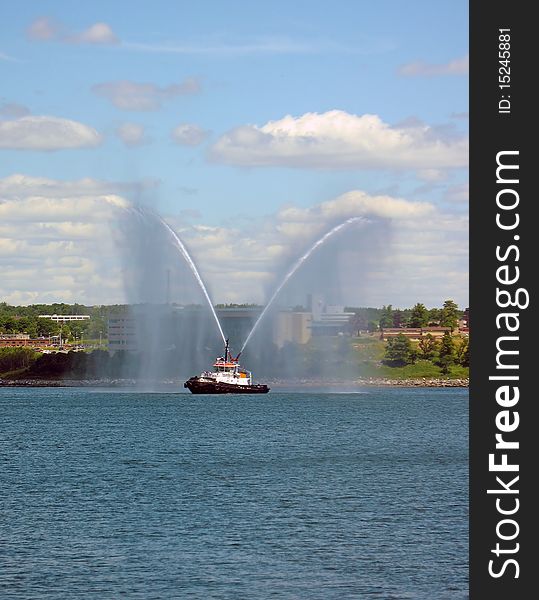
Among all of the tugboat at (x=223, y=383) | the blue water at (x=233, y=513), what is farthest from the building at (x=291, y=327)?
the blue water at (x=233, y=513)

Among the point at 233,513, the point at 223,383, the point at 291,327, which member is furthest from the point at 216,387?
the point at 233,513

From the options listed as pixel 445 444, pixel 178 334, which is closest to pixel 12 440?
pixel 445 444

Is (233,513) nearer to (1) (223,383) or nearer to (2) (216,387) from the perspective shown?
(1) (223,383)

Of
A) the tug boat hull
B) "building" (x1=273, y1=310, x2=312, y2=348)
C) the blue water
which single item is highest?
"building" (x1=273, y1=310, x2=312, y2=348)

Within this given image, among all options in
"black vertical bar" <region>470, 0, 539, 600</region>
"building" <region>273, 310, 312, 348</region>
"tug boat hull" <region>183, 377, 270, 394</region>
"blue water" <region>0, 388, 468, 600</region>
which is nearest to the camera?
"black vertical bar" <region>470, 0, 539, 600</region>

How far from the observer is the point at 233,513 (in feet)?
155

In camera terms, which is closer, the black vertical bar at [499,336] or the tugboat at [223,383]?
the black vertical bar at [499,336]

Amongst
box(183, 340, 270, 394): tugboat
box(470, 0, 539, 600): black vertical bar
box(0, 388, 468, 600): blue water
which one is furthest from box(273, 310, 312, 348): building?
box(470, 0, 539, 600): black vertical bar

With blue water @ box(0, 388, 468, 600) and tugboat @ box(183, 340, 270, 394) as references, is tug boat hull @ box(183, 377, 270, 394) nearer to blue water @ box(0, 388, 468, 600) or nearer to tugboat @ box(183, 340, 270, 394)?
tugboat @ box(183, 340, 270, 394)

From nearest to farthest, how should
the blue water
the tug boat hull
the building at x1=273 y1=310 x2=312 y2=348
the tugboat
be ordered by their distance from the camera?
the blue water < the tug boat hull < the tugboat < the building at x1=273 y1=310 x2=312 y2=348

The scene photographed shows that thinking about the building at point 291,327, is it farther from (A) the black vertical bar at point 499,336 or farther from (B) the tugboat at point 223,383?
(A) the black vertical bar at point 499,336

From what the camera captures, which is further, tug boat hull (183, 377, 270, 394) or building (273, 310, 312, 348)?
building (273, 310, 312, 348)

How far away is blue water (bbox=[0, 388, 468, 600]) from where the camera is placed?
34.7 metres

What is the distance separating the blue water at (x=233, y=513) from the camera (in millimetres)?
34719
